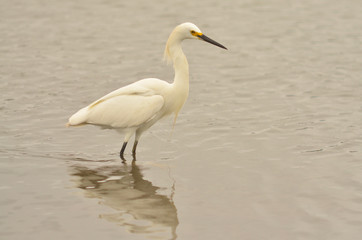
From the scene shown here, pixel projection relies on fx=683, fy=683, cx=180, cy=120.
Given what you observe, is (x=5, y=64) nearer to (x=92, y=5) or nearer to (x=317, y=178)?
(x=92, y=5)

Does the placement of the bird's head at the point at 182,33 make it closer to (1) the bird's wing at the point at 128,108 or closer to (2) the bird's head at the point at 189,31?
(2) the bird's head at the point at 189,31

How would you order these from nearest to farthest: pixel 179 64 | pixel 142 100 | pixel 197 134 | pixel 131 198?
pixel 131 198
pixel 142 100
pixel 179 64
pixel 197 134

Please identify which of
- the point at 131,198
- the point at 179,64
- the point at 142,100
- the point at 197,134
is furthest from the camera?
the point at 197,134

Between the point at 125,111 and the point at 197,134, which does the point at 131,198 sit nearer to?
the point at 125,111

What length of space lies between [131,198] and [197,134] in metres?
2.41

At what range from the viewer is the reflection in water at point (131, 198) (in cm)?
662

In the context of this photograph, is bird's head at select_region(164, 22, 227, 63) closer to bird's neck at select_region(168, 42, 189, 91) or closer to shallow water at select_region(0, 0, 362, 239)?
bird's neck at select_region(168, 42, 189, 91)

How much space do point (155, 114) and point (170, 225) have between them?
7.51ft

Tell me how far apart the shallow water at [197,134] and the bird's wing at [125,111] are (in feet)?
1.66

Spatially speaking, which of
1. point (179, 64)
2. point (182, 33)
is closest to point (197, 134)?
point (179, 64)

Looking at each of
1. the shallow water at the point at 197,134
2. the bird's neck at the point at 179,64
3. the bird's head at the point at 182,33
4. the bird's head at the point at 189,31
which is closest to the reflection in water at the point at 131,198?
the shallow water at the point at 197,134

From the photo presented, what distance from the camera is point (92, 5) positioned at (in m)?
18.8

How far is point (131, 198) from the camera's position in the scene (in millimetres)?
7395

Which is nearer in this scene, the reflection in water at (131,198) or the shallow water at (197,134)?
the reflection in water at (131,198)
